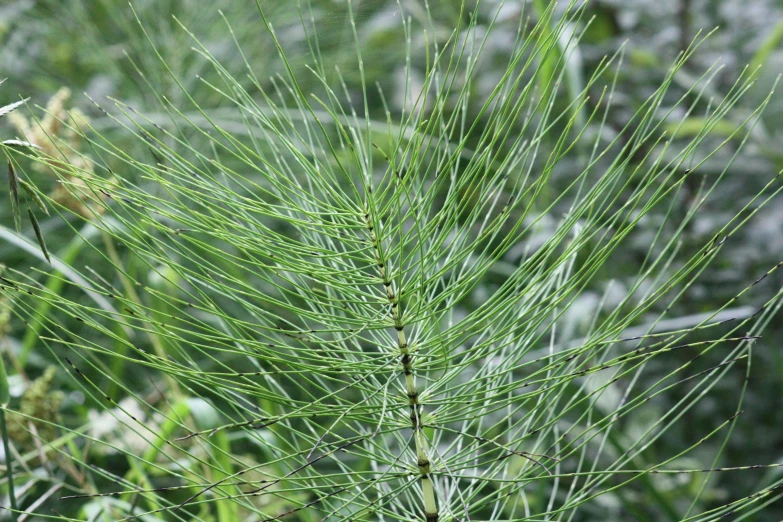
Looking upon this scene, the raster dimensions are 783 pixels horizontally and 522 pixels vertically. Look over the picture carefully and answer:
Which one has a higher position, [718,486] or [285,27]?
[285,27]

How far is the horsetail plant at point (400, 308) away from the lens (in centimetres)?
56

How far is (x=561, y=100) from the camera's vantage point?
189cm

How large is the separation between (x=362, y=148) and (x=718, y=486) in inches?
52.2

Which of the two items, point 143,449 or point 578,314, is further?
point 578,314

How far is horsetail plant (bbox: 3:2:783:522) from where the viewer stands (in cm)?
56

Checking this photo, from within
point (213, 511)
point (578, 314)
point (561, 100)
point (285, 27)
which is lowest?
point (213, 511)

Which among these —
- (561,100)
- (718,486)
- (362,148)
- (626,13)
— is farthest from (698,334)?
(362,148)

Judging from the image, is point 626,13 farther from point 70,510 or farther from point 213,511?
point 70,510

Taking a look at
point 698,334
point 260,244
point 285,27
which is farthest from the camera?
point 285,27

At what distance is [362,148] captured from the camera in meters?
0.68

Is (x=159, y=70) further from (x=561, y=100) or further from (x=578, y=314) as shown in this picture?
(x=578, y=314)

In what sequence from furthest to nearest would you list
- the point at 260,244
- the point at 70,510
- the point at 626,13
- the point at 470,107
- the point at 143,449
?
the point at 470,107
the point at 626,13
the point at 70,510
the point at 143,449
the point at 260,244

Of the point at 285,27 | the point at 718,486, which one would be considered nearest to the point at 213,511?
the point at 718,486

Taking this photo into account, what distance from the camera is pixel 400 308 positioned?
0.64 metres
